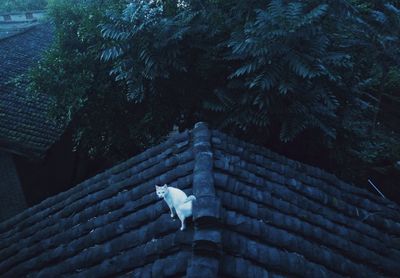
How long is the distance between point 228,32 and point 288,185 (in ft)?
12.6

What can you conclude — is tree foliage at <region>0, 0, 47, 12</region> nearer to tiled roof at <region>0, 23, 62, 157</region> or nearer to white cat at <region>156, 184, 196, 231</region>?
tiled roof at <region>0, 23, 62, 157</region>

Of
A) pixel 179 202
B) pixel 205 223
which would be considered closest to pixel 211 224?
pixel 205 223

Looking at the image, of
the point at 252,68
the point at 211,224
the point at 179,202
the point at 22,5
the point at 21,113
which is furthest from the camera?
the point at 22,5

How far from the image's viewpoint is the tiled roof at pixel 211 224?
130 inches

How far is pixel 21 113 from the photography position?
12531 mm

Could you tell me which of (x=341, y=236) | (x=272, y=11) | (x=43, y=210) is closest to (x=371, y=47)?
(x=272, y=11)

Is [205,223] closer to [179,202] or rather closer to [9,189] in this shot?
[179,202]

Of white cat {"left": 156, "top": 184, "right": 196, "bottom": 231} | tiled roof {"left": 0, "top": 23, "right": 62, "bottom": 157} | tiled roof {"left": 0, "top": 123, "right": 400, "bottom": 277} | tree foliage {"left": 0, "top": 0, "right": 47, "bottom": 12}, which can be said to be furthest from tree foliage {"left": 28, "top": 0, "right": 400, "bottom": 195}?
tree foliage {"left": 0, "top": 0, "right": 47, "bottom": 12}

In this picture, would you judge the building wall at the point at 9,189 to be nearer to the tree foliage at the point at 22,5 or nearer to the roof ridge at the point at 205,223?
the roof ridge at the point at 205,223

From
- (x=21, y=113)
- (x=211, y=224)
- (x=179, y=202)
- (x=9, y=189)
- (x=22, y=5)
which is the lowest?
(x=211, y=224)

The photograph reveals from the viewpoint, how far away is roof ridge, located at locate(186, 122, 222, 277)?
2.90 meters

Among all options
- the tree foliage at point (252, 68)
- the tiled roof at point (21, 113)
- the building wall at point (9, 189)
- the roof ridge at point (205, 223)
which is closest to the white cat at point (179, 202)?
the roof ridge at point (205, 223)

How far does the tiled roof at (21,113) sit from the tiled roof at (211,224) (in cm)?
568

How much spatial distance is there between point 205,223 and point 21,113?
1167 centimetres
